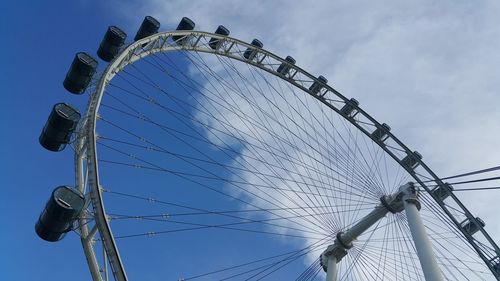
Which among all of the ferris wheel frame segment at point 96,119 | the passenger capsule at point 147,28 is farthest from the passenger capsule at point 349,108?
the passenger capsule at point 147,28

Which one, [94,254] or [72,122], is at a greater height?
[72,122]

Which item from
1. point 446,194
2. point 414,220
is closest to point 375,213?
point 414,220

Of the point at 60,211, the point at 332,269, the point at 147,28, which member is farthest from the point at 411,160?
the point at 60,211

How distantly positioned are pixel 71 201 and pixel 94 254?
141cm

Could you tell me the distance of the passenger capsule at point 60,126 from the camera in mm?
13945

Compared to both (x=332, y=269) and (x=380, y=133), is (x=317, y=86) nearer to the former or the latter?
(x=380, y=133)

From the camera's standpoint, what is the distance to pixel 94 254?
1199 centimetres

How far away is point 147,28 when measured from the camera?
2059 cm

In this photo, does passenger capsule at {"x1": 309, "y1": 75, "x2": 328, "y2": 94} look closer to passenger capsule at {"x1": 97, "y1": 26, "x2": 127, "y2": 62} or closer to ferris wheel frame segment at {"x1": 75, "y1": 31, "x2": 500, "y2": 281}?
ferris wheel frame segment at {"x1": 75, "y1": 31, "x2": 500, "y2": 281}

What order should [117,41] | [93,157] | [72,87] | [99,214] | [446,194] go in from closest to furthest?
[99,214], [93,157], [72,87], [117,41], [446,194]

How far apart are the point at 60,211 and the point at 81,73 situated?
6.63 m

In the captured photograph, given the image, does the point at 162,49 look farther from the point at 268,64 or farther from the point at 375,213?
the point at 375,213

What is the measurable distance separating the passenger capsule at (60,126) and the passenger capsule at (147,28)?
7.21 metres

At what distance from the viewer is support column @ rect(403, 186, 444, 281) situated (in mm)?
14617
